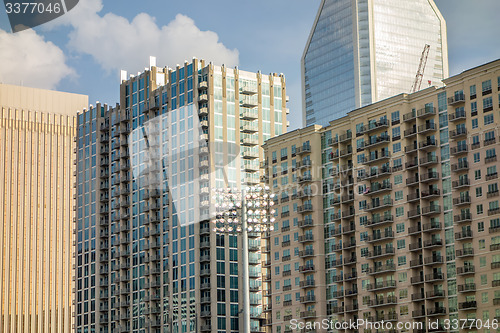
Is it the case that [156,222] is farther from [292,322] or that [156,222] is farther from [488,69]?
[488,69]

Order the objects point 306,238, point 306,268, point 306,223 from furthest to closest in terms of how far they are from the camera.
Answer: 1. point 306,223
2. point 306,238
3. point 306,268

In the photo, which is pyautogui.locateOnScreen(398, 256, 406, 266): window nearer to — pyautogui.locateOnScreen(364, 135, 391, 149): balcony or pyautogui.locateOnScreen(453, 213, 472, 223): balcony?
pyautogui.locateOnScreen(453, 213, 472, 223): balcony

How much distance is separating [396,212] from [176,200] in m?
50.7

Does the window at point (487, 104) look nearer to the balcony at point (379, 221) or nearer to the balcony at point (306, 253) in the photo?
the balcony at point (379, 221)

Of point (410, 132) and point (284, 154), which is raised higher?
point (284, 154)

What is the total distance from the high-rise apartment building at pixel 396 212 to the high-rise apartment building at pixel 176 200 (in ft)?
47.7

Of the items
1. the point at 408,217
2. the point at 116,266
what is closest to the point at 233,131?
the point at 116,266

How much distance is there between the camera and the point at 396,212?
453ft

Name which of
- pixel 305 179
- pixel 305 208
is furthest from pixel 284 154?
pixel 305 208

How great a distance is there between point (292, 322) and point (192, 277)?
24.2 meters

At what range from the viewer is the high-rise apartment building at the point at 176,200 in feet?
554

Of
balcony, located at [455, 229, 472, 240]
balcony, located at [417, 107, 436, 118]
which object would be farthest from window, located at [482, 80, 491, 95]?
balcony, located at [455, 229, 472, 240]

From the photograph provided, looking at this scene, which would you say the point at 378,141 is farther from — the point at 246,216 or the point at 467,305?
the point at 246,216

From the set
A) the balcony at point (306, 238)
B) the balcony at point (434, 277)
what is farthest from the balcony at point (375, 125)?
the balcony at point (434, 277)
